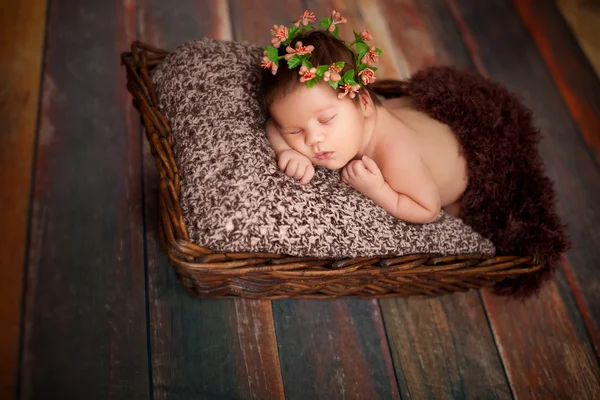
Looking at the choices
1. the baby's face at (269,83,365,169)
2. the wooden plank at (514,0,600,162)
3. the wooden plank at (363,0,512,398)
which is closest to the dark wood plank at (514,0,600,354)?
the wooden plank at (514,0,600,162)

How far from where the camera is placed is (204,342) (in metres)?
1.30

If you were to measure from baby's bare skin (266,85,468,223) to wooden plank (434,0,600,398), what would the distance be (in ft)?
1.44

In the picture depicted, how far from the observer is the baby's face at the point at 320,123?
1137 millimetres

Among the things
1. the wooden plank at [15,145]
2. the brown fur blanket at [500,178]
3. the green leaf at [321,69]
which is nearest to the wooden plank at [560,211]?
the brown fur blanket at [500,178]

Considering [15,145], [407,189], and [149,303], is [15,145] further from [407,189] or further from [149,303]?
Result: [407,189]

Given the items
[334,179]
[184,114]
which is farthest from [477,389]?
[184,114]

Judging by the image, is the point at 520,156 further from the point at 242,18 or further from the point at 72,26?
the point at 72,26

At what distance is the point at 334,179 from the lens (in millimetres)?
1266

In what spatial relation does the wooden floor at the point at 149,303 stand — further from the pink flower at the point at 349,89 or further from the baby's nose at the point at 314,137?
the pink flower at the point at 349,89

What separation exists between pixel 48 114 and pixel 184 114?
0.60m

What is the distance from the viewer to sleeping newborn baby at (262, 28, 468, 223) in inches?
44.8

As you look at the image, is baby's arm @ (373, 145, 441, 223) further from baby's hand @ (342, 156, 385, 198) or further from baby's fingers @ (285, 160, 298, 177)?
baby's fingers @ (285, 160, 298, 177)

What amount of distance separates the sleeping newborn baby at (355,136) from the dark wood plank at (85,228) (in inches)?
20.5

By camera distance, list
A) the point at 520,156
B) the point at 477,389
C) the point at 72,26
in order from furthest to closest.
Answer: the point at 72,26 < the point at 520,156 < the point at 477,389
